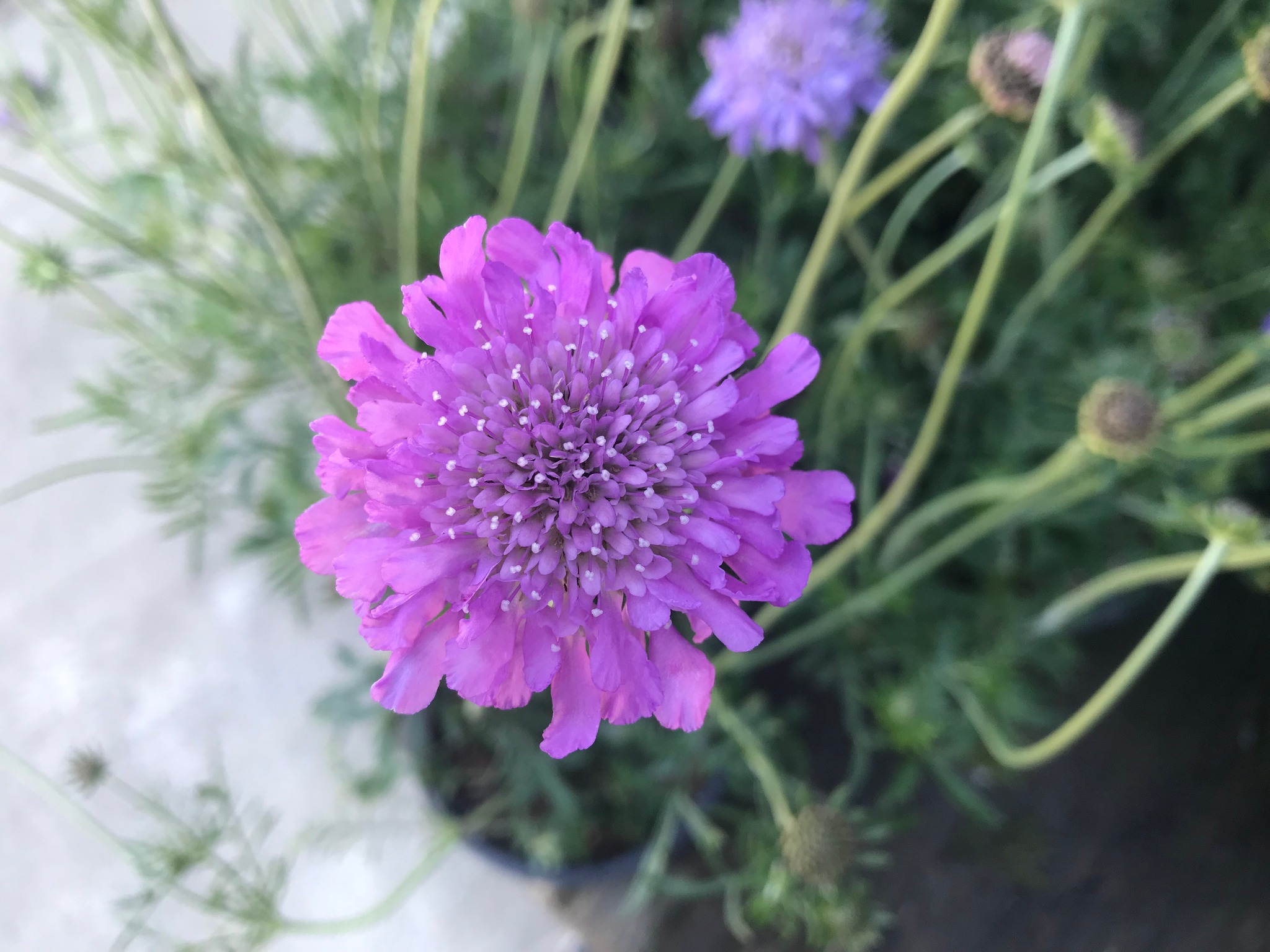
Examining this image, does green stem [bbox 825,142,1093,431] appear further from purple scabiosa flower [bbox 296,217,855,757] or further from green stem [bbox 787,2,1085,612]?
purple scabiosa flower [bbox 296,217,855,757]

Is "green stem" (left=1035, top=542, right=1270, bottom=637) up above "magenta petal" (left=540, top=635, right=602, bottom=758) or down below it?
below

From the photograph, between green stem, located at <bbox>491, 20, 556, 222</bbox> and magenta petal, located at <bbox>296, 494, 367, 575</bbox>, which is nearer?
magenta petal, located at <bbox>296, 494, 367, 575</bbox>

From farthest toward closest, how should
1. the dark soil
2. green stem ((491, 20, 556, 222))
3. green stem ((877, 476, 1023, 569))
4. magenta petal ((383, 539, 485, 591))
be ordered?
the dark soil → green stem ((491, 20, 556, 222)) → green stem ((877, 476, 1023, 569)) → magenta petal ((383, 539, 485, 591))

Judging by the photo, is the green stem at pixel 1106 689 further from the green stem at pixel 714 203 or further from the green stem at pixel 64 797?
the green stem at pixel 64 797

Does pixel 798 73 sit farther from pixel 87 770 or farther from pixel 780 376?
pixel 87 770

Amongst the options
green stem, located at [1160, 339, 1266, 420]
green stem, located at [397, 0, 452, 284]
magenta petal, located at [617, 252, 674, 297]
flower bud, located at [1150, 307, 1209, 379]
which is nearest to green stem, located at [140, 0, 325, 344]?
green stem, located at [397, 0, 452, 284]

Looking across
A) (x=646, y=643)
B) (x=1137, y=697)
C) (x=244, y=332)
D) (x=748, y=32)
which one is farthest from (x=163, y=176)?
(x=1137, y=697)

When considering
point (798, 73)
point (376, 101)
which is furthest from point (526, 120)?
point (798, 73)

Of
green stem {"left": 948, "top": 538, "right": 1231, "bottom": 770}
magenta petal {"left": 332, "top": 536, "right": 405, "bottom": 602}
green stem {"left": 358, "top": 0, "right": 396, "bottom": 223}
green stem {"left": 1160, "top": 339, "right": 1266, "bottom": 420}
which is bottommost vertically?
green stem {"left": 948, "top": 538, "right": 1231, "bottom": 770}
